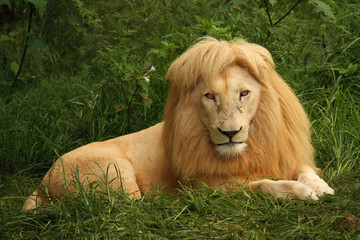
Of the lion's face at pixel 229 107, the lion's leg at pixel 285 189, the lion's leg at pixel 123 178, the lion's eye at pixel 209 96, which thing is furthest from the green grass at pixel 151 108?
the lion's eye at pixel 209 96

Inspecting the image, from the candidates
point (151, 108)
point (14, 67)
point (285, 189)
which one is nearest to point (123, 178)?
point (285, 189)

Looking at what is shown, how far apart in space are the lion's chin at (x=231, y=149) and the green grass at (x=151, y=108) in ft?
0.77

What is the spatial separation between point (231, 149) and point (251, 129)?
7.6 inches

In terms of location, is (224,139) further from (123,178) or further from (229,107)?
(123,178)

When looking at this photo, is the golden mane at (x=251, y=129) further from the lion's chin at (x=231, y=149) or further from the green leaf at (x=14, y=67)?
the green leaf at (x=14, y=67)

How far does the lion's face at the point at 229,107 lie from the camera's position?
333cm

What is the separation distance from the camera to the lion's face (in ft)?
10.9

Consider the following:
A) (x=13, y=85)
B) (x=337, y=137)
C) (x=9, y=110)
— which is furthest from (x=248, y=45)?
(x=13, y=85)

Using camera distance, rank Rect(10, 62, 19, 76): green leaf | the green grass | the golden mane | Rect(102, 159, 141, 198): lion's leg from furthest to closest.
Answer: Rect(10, 62, 19, 76): green leaf → Rect(102, 159, 141, 198): lion's leg → the golden mane → the green grass

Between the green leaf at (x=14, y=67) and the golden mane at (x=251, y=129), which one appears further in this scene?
the green leaf at (x=14, y=67)

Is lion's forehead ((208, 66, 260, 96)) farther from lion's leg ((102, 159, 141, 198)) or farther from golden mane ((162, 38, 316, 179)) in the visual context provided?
lion's leg ((102, 159, 141, 198))

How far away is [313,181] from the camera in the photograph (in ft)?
11.2

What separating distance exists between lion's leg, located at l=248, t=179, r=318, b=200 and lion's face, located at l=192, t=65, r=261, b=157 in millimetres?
231

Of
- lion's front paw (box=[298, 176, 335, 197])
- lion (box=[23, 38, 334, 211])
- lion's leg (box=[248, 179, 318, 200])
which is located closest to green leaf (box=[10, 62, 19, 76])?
lion (box=[23, 38, 334, 211])
